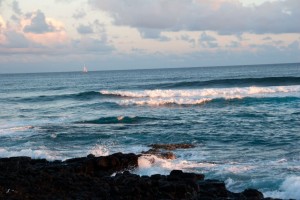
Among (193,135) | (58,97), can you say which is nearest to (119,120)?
(193,135)

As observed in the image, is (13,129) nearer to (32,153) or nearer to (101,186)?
(32,153)

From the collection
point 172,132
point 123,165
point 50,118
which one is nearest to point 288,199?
point 123,165

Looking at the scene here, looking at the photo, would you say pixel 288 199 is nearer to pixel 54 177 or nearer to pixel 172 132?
pixel 54 177

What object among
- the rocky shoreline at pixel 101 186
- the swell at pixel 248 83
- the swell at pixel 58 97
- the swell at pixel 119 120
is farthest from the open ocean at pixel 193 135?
the swell at pixel 248 83

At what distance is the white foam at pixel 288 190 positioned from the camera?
36.4 feet

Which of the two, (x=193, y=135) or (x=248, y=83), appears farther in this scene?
(x=248, y=83)

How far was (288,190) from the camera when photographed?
11.3 meters

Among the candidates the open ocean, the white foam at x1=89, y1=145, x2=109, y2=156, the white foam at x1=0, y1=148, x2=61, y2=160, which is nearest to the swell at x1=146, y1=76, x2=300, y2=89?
the open ocean

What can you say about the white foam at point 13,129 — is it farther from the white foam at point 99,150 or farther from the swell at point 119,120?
the white foam at point 99,150

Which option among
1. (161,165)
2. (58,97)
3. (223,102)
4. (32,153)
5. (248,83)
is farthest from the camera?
(248,83)

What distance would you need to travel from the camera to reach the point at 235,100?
37.2m

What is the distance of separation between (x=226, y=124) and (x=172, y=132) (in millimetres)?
3331

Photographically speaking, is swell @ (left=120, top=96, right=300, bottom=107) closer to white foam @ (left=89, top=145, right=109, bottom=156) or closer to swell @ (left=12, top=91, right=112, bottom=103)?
swell @ (left=12, top=91, right=112, bottom=103)

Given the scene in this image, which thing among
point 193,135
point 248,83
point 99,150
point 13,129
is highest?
point 248,83
